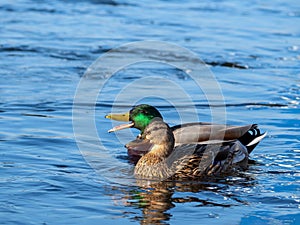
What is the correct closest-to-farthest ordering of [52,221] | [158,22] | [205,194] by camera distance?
[52,221] < [205,194] < [158,22]

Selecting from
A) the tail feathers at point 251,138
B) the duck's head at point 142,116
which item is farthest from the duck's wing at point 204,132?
the duck's head at point 142,116

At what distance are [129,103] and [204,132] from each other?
8.78ft

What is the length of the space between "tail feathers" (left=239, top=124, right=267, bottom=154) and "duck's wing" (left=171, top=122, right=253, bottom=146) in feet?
0.56

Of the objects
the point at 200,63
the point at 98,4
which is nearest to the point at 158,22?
the point at 98,4

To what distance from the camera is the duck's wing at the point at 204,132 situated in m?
8.34

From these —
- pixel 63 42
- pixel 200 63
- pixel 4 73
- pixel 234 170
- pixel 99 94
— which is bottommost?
pixel 234 170

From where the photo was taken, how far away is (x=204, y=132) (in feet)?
27.4

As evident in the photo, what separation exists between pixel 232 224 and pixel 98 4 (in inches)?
510

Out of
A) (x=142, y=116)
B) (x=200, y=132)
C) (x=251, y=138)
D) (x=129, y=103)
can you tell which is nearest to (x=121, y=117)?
(x=142, y=116)

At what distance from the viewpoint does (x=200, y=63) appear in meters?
13.5

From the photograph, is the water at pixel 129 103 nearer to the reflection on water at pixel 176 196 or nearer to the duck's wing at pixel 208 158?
the reflection on water at pixel 176 196

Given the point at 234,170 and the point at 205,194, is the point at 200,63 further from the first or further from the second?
the point at 205,194

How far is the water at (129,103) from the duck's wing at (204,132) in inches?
14.9

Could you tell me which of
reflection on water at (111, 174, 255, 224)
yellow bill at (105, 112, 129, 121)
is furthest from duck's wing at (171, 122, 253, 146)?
yellow bill at (105, 112, 129, 121)
